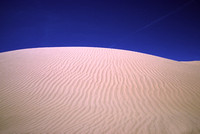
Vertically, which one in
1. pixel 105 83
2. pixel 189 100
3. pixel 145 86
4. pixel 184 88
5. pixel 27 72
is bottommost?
pixel 189 100

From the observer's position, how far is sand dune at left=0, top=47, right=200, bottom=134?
11.8 ft

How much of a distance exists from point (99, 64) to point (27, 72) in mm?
4245

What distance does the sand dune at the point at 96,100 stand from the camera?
3.61 metres

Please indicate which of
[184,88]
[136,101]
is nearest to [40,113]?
[136,101]

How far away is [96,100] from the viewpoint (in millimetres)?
5176

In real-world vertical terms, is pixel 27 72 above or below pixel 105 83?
above

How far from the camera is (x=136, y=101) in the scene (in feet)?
16.6

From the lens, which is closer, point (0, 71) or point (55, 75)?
point (55, 75)

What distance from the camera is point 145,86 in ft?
20.1

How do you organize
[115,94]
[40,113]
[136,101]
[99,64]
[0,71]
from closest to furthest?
1. [40,113]
2. [136,101]
3. [115,94]
4. [0,71]
5. [99,64]

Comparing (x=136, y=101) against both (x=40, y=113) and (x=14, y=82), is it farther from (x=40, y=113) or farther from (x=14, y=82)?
(x=14, y=82)

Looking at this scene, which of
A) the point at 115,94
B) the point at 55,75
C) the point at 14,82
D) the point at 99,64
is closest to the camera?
the point at 115,94

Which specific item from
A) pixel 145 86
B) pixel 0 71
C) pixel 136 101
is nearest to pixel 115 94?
pixel 136 101

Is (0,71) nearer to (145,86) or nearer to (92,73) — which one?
(92,73)
